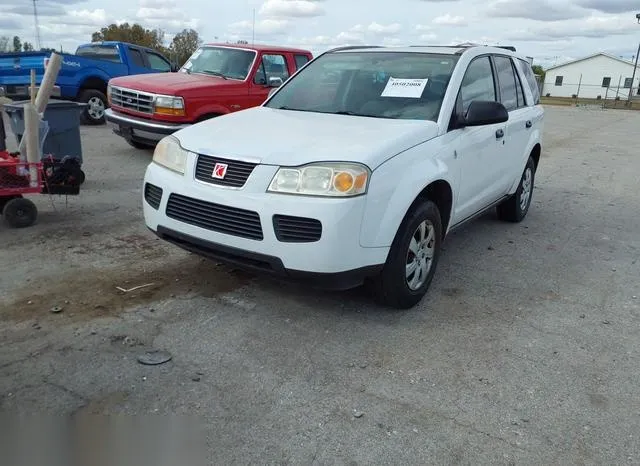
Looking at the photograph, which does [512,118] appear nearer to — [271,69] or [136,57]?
[271,69]

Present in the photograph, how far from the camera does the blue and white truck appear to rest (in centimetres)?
1216

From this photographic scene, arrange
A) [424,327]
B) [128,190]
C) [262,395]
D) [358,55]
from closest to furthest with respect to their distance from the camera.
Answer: [262,395], [424,327], [358,55], [128,190]

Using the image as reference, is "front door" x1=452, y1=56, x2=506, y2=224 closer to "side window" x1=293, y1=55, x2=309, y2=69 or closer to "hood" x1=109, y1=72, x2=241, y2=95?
"hood" x1=109, y1=72, x2=241, y2=95

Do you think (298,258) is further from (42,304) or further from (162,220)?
(42,304)

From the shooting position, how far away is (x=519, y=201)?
637 centimetres

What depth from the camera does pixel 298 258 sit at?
11.1 feet

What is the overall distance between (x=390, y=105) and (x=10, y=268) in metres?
3.26

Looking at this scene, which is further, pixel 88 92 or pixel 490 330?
pixel 88 92

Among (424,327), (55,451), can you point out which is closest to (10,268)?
(55,451)

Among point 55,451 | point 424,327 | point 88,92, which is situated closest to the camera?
point 55,451

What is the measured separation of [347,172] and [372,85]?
5.32ft

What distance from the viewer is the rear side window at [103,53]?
1351 cm

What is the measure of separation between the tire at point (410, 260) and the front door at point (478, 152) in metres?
0.48

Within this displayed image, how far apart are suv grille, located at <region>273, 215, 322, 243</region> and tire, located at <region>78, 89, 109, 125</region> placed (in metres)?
11.0
